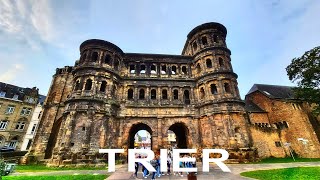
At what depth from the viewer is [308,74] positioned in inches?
776

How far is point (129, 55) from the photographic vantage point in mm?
25094

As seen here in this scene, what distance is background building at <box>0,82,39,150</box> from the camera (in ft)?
109

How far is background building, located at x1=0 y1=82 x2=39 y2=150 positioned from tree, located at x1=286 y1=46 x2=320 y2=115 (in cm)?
4737

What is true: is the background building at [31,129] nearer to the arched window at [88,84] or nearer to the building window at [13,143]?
the building window at [13,143]

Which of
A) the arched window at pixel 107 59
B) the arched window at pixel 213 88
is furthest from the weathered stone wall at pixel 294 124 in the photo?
the arched window at pixel 107 59

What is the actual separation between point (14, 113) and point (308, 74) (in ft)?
162

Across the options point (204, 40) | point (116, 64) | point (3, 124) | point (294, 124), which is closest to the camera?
point (116, 64)

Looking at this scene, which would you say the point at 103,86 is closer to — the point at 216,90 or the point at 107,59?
the point at 107,59

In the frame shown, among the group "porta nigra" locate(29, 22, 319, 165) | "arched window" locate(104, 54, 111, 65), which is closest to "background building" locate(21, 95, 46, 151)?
"porta nigra" locate(29, 22, 319, 165)

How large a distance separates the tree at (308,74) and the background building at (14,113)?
47373mm

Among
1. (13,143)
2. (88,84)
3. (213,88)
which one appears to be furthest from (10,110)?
(213,88)

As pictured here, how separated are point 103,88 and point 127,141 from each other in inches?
281

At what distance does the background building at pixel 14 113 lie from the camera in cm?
3312

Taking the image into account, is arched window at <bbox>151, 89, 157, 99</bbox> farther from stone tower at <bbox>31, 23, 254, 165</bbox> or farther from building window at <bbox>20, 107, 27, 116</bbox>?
building window at <bbox>20, 107, 27, 116</bbox>
